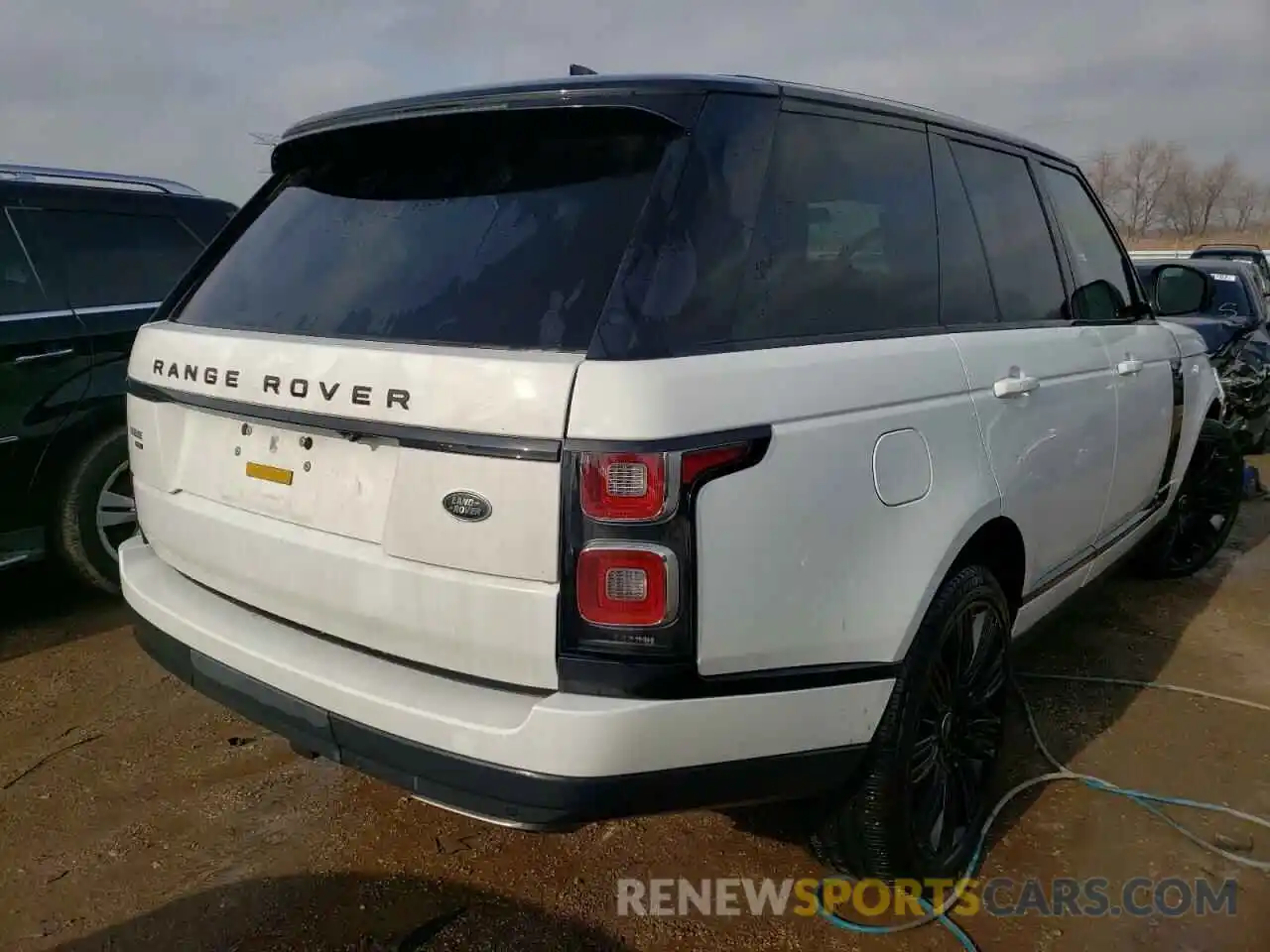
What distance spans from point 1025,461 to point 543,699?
1549mm

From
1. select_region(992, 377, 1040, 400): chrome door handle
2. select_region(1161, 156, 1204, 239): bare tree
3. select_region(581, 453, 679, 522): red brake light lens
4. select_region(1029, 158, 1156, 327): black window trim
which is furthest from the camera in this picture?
select_region(1161, 156, 1204, 239): bare tree

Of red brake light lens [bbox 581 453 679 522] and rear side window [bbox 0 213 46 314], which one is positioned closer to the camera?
red brake light lens [bbox 581 453 679 522]

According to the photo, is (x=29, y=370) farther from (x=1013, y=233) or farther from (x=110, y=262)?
(x=1013, y=233)

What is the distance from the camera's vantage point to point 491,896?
2.46 metres

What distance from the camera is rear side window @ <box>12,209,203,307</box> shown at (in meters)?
4.39

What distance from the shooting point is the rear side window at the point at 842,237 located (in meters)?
2.03

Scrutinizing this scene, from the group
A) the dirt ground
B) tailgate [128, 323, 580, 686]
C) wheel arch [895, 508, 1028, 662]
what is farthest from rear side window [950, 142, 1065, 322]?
tailgate [128, 323, 580, 686]

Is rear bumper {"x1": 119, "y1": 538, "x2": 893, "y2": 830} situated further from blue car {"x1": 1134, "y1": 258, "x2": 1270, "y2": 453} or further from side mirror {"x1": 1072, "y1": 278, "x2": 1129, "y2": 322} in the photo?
blue car {"x1": 1134, "y1": 258, "x2": 1270, "y2": 453}

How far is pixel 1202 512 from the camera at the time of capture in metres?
5.07

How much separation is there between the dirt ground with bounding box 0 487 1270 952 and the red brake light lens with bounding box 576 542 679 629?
1.02 metres

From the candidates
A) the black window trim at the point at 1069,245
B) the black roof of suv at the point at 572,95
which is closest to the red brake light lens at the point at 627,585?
the black roof of suv at the point at 572,95

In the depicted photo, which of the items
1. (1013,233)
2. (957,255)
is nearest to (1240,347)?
(1013,233)

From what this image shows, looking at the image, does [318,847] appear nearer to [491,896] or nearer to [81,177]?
[491,896]

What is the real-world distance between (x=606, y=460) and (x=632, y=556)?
18cm
